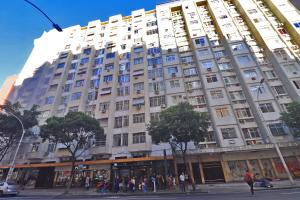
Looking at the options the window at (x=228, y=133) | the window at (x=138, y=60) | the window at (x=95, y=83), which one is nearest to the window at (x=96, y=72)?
the window at (x=95, y=83)

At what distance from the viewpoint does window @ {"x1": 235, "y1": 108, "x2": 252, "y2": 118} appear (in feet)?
88.2

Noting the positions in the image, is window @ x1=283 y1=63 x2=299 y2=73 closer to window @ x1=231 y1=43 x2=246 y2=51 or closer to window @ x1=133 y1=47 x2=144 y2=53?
window @ x1=231 y1=43 x2=246 y2=51

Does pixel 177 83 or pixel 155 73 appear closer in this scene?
pixel 177 83

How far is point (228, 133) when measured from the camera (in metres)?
25.4

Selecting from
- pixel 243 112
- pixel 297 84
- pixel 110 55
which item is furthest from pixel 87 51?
pixel 297 84

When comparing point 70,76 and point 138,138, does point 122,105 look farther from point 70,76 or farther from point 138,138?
point 70,76

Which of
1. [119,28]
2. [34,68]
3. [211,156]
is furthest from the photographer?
[119,28]

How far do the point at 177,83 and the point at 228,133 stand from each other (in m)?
11.8

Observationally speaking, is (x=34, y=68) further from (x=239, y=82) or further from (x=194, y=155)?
(x=239, y=82)

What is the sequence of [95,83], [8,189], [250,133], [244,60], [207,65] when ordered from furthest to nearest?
[95,83] → [207,65] → [244,60] → [250,133] → [8,189]

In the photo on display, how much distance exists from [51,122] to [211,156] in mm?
21570

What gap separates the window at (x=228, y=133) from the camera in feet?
82.3

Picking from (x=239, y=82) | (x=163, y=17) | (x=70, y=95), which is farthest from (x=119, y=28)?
(x=239, y=82)

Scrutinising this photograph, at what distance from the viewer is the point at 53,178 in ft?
89.0
